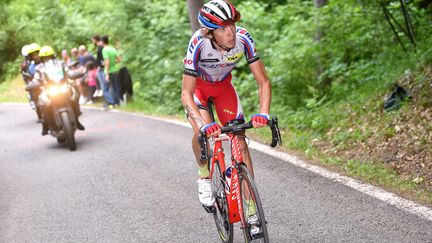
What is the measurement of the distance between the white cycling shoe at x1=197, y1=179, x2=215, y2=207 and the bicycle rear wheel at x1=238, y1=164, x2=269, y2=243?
903 mm

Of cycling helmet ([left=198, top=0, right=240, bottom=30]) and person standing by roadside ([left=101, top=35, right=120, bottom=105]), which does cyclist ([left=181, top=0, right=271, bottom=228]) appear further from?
person standing by roadside ([left=101, top=35, right=120, bottom=105])

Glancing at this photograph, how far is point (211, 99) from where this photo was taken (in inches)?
204

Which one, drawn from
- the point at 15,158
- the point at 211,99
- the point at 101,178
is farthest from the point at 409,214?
the point at 15,158

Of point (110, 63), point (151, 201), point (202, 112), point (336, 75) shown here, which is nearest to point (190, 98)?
point (202, 112)

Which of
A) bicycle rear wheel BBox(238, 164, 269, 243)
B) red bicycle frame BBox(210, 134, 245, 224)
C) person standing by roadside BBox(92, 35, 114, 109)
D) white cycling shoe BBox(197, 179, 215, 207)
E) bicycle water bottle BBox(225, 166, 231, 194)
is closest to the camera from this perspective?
bicycle rear wheel BBox(238, 164, 269, 243)

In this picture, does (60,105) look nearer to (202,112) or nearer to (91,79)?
(202,112)

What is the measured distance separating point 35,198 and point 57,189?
415 millimetres

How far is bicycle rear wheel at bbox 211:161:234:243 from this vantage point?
4711 millimetres

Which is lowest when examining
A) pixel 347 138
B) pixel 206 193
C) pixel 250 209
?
pixel 347 138

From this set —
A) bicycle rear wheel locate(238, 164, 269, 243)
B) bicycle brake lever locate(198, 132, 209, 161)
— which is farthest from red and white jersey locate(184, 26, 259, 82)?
bicycle rear wheel locate(238, 164, 269, 243)

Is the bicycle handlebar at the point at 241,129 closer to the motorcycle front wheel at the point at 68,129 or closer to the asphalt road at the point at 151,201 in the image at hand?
the asphalt road at the point at 151,201

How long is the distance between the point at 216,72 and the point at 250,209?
4.53ft

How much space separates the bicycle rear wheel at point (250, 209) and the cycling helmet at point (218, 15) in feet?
3.66

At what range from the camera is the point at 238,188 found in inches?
170
